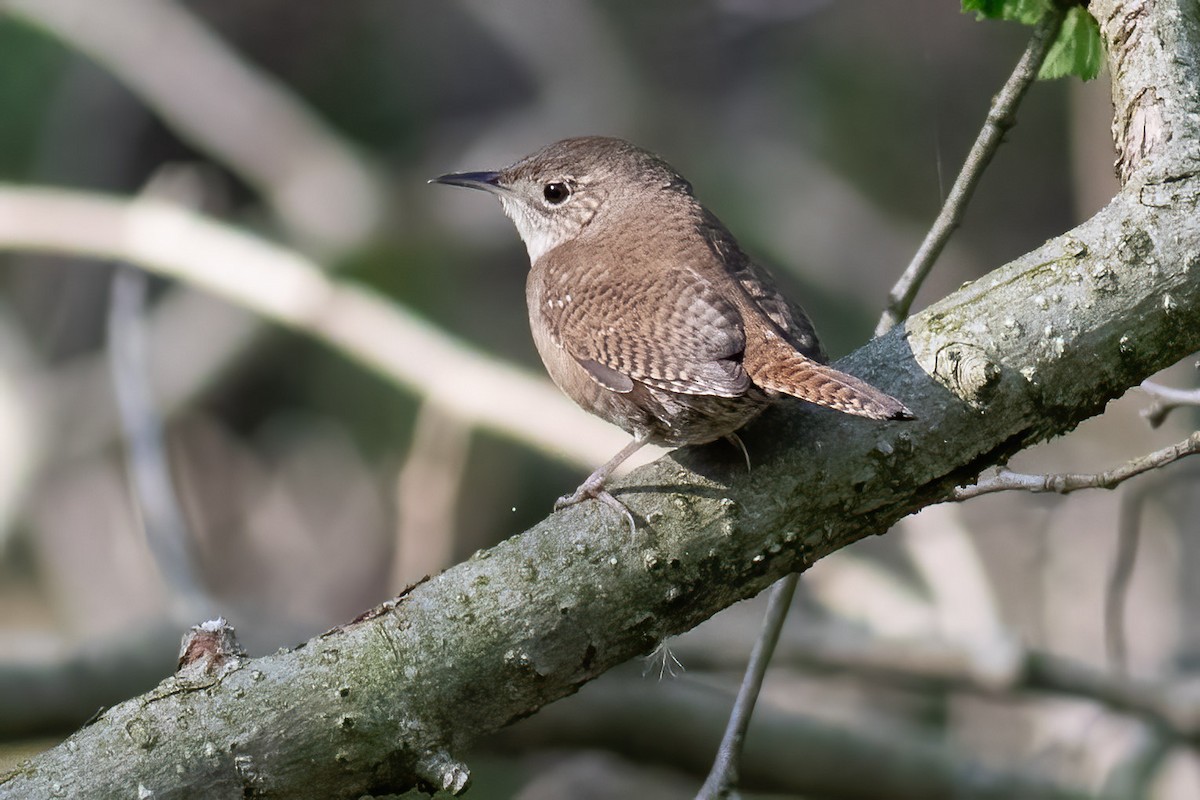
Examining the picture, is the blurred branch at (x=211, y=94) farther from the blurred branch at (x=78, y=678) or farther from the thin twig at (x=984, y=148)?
the thin twig at (x=984, y=148)

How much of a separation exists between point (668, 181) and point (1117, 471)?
1379mm

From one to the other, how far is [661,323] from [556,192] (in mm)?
1043

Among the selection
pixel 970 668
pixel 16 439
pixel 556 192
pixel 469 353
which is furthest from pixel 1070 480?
pixel 16 439

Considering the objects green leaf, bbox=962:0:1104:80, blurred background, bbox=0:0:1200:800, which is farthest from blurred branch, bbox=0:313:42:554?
green leaf, bbox=962:0:1104:80

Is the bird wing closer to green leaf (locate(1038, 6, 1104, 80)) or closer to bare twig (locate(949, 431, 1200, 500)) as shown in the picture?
bare twig (locate(949, 431, 1200, 500))

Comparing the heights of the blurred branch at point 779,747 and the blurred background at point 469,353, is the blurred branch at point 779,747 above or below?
below

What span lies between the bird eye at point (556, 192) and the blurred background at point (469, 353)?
131 centimetres

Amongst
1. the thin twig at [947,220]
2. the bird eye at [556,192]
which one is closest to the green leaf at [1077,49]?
A: the thin twig at [947,220]

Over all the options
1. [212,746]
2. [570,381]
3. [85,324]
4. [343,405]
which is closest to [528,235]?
[570,381]

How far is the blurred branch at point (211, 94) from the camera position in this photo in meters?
7.48

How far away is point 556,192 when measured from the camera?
3453 millimetres

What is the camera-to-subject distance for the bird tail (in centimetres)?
190

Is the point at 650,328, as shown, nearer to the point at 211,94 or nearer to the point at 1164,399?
the point at 1164,399

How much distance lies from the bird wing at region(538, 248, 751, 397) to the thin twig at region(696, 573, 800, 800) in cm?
40
